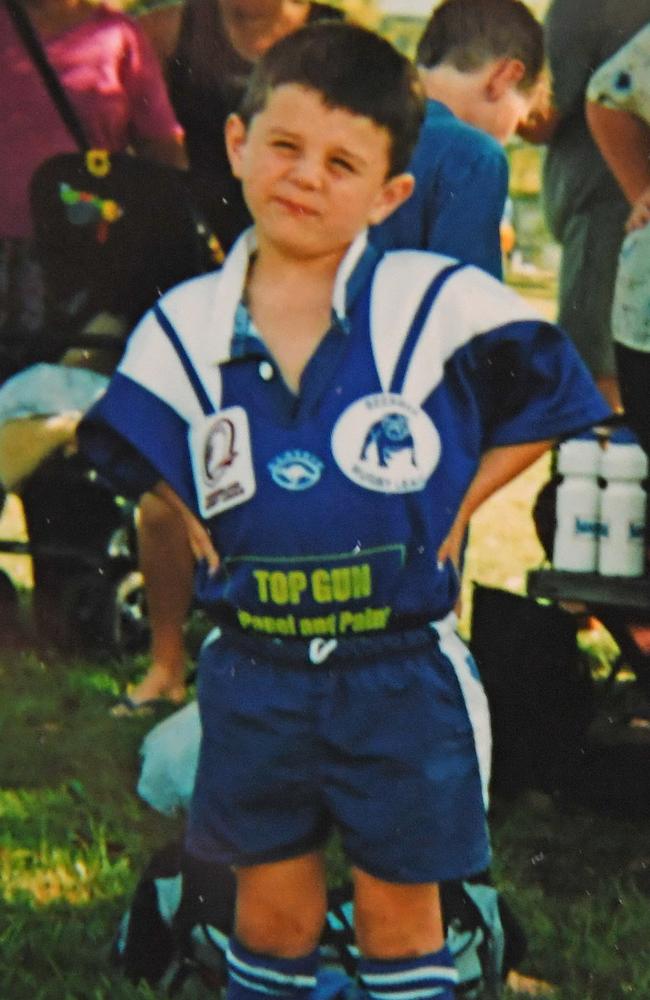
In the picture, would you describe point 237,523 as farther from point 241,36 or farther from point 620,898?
point 241,36

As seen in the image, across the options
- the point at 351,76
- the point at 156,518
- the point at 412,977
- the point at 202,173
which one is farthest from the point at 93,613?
the point at 351,76

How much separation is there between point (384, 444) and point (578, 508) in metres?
1.60

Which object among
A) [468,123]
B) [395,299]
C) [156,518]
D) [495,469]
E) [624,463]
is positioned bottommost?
[156,518]

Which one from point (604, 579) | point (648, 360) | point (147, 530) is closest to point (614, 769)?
point (604, 579)

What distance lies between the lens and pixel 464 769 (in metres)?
2.37

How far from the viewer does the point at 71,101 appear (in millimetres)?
4551

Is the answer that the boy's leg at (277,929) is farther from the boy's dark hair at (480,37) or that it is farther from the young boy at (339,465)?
the boy's dark hair at (480,37)

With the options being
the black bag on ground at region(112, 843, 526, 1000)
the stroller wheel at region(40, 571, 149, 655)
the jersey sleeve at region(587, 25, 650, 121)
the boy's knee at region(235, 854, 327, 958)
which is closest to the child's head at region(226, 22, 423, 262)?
the boy's knee at region(235, 854, 327, 958)

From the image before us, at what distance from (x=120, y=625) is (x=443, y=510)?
2658 mm

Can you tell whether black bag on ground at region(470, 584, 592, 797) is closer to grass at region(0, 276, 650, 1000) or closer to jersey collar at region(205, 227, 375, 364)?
grass at region(0, 276, 650, 1000)

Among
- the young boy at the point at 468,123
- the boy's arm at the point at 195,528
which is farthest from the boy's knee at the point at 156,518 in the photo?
the boy's arm at the point at 195,528

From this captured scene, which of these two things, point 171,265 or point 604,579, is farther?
point 171,265

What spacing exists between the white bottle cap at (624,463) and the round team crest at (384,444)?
1557 mm

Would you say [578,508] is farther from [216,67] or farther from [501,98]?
[216,67]
